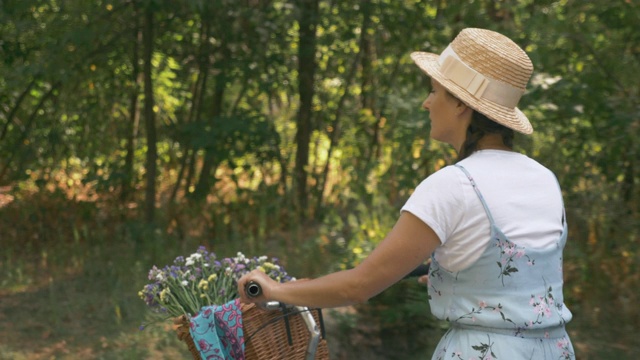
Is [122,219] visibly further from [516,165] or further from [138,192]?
[516,165]

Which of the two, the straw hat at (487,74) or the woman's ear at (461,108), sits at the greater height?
the straw hat at (487,74)

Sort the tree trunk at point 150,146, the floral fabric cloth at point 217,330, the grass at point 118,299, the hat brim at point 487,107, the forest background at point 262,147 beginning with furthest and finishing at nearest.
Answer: the tree trunk at point 150,146 → the forest background at point 262,147 → the grass at point 118,299 → the floral fabric cloth at point 217,330 → the hat brim at point 487,107

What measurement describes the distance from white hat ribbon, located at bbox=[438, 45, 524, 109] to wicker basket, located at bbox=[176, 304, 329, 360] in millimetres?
751

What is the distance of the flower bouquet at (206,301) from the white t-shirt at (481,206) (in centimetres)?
58

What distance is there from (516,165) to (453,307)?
40 centimetres

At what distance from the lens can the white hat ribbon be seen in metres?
2.69

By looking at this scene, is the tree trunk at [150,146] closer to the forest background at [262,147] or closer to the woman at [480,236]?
the forest background at [262,147]

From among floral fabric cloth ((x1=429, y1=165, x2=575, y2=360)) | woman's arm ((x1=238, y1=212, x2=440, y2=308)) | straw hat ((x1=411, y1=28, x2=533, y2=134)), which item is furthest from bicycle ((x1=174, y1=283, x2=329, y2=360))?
straw hat ((x1=411, y1=28, x2=533, y2=134))

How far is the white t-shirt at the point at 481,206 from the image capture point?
251cm

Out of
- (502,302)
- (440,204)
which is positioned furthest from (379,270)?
(502,302)

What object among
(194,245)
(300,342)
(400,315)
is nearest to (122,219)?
(194,245)

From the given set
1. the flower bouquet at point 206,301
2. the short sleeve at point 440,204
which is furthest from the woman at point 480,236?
the flower bouquet at point 206,301

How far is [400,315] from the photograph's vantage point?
6215mm

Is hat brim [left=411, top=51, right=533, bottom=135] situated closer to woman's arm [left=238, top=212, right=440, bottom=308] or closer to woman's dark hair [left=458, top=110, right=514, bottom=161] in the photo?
woman's dark hair [left=458, top=110, right=514, bottom=161]
